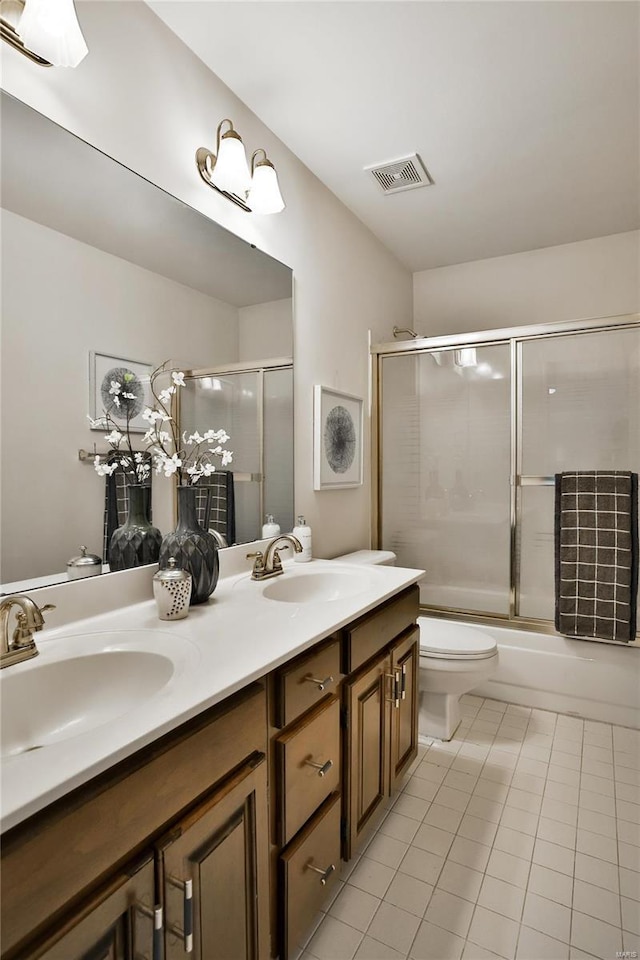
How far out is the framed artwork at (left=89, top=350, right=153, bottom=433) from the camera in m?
1.24

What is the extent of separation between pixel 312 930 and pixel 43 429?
1.40 m

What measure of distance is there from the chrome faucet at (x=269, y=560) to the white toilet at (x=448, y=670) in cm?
74

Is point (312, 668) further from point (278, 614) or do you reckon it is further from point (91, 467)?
point (91, 467)

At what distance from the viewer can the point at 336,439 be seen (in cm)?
240

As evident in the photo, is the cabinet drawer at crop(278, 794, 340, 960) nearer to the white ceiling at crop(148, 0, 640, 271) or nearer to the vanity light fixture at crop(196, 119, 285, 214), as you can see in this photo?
the vanity light fixture at crop(196, 119, 285, 214)

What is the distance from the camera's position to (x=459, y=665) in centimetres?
205

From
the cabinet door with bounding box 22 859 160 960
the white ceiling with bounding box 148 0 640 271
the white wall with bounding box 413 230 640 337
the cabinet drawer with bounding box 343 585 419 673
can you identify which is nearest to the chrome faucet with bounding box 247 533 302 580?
the cabinet drawer with bounding box 343 585 419 673

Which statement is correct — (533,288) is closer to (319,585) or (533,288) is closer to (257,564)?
(319,585)

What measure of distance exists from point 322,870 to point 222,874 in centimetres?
48

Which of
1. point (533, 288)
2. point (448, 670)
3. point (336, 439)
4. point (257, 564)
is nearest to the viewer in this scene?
point (257, 564)

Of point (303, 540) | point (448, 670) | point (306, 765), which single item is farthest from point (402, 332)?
point (306, 765)

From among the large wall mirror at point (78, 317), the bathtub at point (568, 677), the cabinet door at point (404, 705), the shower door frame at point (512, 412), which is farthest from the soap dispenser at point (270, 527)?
the bathtub at point (568, 677)

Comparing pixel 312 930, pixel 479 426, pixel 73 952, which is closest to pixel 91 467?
pixel 73 952

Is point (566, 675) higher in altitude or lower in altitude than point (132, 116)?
lower
